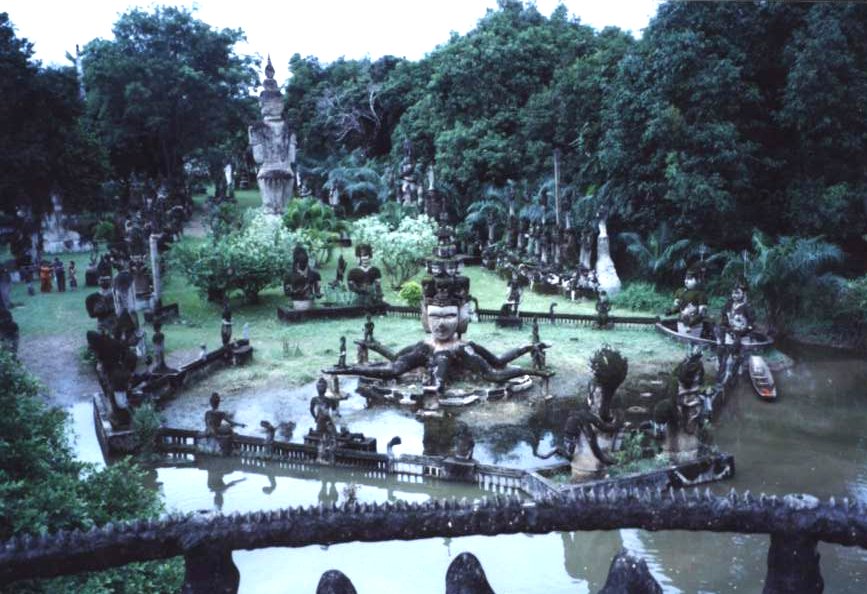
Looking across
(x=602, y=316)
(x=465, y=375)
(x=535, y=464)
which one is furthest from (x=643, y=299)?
(x=535, y=464)

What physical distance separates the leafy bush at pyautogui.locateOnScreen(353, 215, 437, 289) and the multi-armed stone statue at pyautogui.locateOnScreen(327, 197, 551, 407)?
11.7 m

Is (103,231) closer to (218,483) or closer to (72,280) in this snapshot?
(72,280)

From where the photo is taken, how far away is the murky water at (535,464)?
11.0 m

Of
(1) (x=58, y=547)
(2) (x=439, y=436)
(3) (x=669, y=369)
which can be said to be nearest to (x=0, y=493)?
(1) (x=58, y=547)

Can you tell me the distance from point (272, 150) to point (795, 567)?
39999 mm

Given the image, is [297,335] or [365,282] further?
[365,282]

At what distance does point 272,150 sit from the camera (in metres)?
43.1

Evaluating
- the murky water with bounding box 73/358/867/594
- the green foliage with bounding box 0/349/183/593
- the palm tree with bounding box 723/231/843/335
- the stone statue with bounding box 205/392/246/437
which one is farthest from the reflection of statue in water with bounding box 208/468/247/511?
the palm tree with bounding box 723/231/843/335

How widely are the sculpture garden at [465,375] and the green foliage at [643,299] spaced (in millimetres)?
98

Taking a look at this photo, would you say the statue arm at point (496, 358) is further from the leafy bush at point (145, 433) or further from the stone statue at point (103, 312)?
the stone statue at point (103, 312)

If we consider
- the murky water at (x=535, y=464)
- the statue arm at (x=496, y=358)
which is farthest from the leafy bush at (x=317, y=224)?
the murky water at (x=535, y=464)

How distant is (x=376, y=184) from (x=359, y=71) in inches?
490

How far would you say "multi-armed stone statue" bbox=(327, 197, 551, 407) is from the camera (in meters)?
20.0

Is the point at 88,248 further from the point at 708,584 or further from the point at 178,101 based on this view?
the point at 708,584
